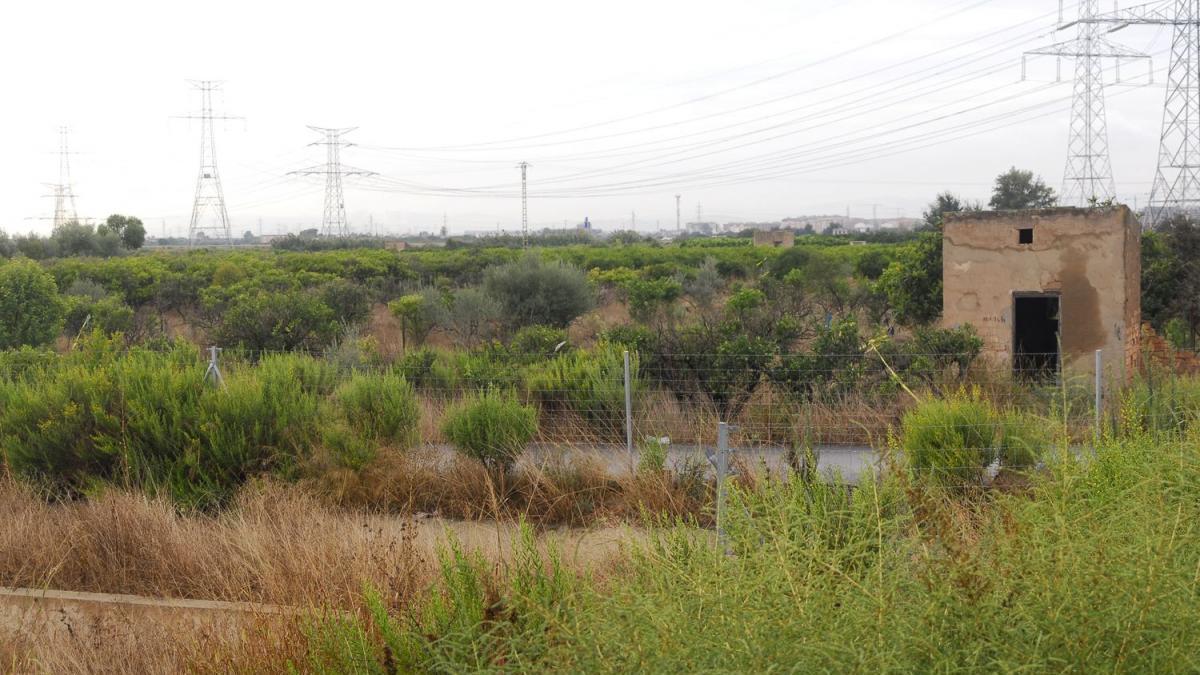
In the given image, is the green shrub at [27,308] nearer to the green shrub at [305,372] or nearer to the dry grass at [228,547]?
the green shrub at [305,372]

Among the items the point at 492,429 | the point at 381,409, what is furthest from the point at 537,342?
the point at 492,429

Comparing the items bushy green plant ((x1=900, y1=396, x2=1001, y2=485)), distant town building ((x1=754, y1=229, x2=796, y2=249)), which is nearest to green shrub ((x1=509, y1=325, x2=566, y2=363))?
bushy green plant ((x1=900, y1=396, x2=1001, y2=485))

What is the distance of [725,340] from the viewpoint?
540 inches

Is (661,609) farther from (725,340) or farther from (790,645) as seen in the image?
(725,340)

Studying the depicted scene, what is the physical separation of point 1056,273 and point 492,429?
934cm

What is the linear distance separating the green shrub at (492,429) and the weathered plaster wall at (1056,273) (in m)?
7.90

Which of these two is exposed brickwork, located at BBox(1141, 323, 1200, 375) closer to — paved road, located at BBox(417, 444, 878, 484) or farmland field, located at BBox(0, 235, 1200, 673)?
farmland field, located at BBox(0, 235, 1200, 673)

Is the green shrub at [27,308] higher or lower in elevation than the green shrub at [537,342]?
higher

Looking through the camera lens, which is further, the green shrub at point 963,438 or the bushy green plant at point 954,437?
the bushy green plant at point 954,437

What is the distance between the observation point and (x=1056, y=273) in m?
15.3

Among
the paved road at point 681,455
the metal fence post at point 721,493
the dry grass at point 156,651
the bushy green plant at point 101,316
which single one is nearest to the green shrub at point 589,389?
the paved road at point 681,455

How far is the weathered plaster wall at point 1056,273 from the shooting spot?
15.1 m

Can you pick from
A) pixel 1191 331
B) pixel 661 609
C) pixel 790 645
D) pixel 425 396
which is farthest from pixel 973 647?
pixel 1191 331

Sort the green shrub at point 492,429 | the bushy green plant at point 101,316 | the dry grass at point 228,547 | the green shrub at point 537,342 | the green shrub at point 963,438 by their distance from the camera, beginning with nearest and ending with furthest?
the dry grass at point 228,547
the green shrub at point 963,438
the green shrub at point 492,429
the green shrub at point 537,342
the bushy green plant at point 101,316
